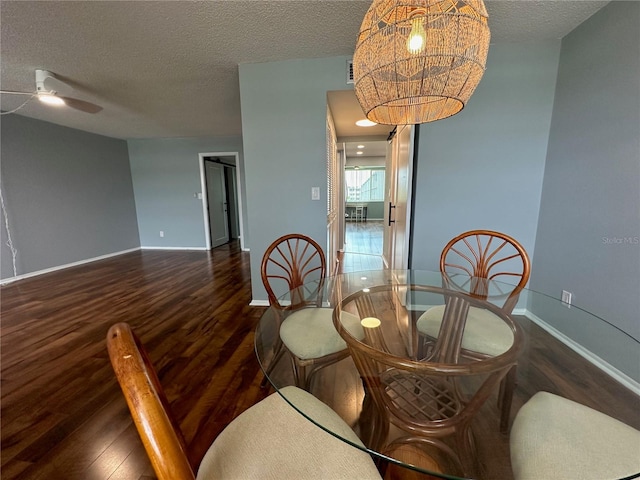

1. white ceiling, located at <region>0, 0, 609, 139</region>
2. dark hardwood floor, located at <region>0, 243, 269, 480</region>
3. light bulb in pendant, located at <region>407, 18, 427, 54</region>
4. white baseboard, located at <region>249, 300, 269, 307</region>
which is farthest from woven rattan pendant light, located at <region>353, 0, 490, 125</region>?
white baseboard, located at <region>249, 300, 269, 307</region>

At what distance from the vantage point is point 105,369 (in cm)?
171

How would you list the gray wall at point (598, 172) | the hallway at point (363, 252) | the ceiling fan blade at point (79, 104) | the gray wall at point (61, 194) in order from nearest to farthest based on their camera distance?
the gray wall at point (598, 172), the ceiling fan blade at point (79, 104), the gray wall at point (61, 194), the hallway at point (363, 252)

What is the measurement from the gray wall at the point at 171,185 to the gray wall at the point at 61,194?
0.84 feet

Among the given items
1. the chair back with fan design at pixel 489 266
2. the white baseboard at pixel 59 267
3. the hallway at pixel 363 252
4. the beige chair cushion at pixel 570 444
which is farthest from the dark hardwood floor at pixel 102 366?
the hallway at pixel 363 252

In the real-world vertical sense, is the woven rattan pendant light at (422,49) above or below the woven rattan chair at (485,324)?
above

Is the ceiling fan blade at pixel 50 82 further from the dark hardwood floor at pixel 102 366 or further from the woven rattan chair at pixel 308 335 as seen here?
the woven rattan chair at pixel 308 335

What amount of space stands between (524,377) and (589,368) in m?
0.39

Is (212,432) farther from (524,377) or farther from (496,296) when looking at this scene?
(496,296)

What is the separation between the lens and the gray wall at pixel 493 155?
6.76 feet

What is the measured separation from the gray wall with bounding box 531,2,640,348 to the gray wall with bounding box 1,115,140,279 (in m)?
6.28

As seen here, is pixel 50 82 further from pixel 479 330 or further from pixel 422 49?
pixel 479 330

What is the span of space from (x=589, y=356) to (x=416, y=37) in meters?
1.59

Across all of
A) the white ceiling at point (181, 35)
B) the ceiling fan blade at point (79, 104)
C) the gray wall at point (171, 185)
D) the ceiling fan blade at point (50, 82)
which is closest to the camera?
the white ceiling at point (181, 35)

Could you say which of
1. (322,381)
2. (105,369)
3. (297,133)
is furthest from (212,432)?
(297,133)
